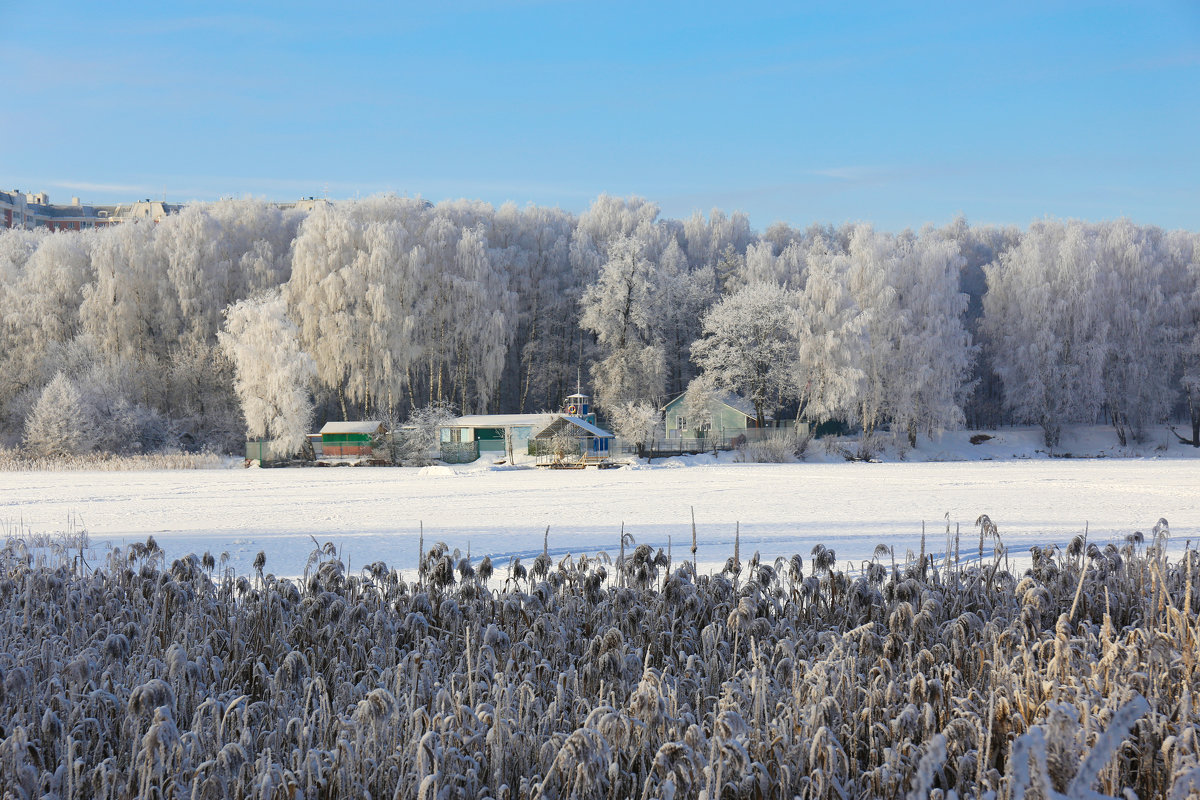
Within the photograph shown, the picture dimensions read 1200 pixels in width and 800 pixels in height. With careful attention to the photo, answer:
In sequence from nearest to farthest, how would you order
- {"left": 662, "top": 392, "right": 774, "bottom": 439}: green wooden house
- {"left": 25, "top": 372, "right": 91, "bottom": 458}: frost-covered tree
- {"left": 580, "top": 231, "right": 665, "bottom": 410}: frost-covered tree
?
{"left": 25, "top": 372, "right": 91, "bottom": 458}: frost-covered tree
{"left": 580, "top": 231, "right": 665, "bottom": 410}: frost-covered tree
{"left": 662, "top": 392, "right": 774, "bottom": 439}: green wooden house

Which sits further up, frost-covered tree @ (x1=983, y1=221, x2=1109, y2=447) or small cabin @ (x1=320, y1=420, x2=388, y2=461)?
frost-covered tree @ (x1=983, y1=221, x2=1109, y2=447)

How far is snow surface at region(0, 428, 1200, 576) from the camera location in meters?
11.1

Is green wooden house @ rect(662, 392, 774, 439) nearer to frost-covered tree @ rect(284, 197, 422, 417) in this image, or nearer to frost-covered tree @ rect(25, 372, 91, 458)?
frost-covered tree @ rect(284, 197, 422, 417)

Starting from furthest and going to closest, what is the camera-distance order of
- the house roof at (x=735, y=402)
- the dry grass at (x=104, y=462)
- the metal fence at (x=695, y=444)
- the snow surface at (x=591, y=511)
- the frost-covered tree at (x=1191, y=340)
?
the house roof at (x=735, y=402)
the frost-covered tree at (x=1191, y=340)
the metal fence at (x=695, y=444)
the dry grass at (x=104, y=462)
the snow surface at (x=591, y=511)

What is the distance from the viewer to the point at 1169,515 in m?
14.4

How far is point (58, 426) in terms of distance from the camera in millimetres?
39125

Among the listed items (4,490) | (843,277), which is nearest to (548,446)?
(843,277)

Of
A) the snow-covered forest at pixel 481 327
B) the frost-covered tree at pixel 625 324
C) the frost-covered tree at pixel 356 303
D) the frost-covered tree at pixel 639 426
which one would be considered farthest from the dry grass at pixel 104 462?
the frost-covered tree at pixel 625 324

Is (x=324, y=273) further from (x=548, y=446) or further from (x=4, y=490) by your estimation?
(x=4, y=490)

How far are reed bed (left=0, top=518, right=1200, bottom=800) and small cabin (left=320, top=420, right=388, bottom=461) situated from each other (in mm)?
36847

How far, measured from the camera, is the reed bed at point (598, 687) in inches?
113

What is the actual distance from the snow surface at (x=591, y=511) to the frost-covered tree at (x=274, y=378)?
9.91 m

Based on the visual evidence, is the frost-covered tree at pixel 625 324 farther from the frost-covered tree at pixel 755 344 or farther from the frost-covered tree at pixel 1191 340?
the frost-covered tree at pixel 1191 340

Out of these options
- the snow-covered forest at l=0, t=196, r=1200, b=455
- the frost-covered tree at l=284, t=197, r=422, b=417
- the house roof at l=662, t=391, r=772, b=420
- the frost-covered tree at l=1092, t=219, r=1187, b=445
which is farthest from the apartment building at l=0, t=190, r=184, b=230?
the frost-covered tree at l=1092, t=219, r=1187, b=445
